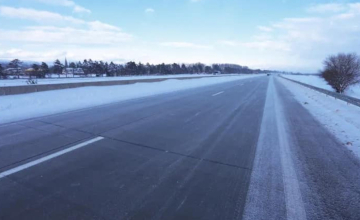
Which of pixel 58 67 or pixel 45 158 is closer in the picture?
pixel 45 158

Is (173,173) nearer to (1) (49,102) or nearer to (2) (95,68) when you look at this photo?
(1) (49,102)

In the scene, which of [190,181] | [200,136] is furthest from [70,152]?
[200,136]

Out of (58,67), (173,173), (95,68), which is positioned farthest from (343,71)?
(58,67)

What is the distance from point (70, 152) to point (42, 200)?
1845mm

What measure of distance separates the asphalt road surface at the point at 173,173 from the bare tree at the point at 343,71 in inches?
1235

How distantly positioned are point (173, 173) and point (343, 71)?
3733cm

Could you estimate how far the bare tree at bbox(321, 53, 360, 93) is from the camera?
3000cm

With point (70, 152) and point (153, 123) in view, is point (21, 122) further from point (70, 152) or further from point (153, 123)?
point (153, 123)

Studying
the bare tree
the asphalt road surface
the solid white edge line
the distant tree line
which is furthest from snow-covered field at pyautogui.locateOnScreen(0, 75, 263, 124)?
the distant tree line

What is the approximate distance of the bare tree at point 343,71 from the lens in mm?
30000

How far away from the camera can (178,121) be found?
318 inches

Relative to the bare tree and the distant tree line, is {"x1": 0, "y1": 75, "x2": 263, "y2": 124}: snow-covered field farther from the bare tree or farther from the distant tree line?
the distant tree line

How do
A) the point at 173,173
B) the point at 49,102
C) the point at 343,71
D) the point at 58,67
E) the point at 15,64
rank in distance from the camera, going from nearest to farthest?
the point at 173,173 < the point at 49,102 < the point at 343,71 < the point at 15,64 < the point at 58,67

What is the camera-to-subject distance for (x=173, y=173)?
393 cm
